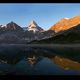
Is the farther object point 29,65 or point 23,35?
point 23,35

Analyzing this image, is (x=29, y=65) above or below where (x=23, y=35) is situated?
below

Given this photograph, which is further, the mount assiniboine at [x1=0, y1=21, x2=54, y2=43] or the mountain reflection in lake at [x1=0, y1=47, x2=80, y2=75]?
the mount assiniboine at [x1=0, y1=21, x2=54, y2=43]

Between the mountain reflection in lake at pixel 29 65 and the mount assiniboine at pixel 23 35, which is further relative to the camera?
the mount assiniboine at pixel 23 35

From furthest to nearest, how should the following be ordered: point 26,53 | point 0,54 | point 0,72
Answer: point 26,53 → point 0,54 → point 0,72

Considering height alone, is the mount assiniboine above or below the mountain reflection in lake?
above

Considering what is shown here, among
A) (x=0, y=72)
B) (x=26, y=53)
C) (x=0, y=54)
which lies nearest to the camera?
(x=0, y=72)

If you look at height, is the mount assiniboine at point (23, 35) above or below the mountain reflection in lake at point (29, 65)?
above
